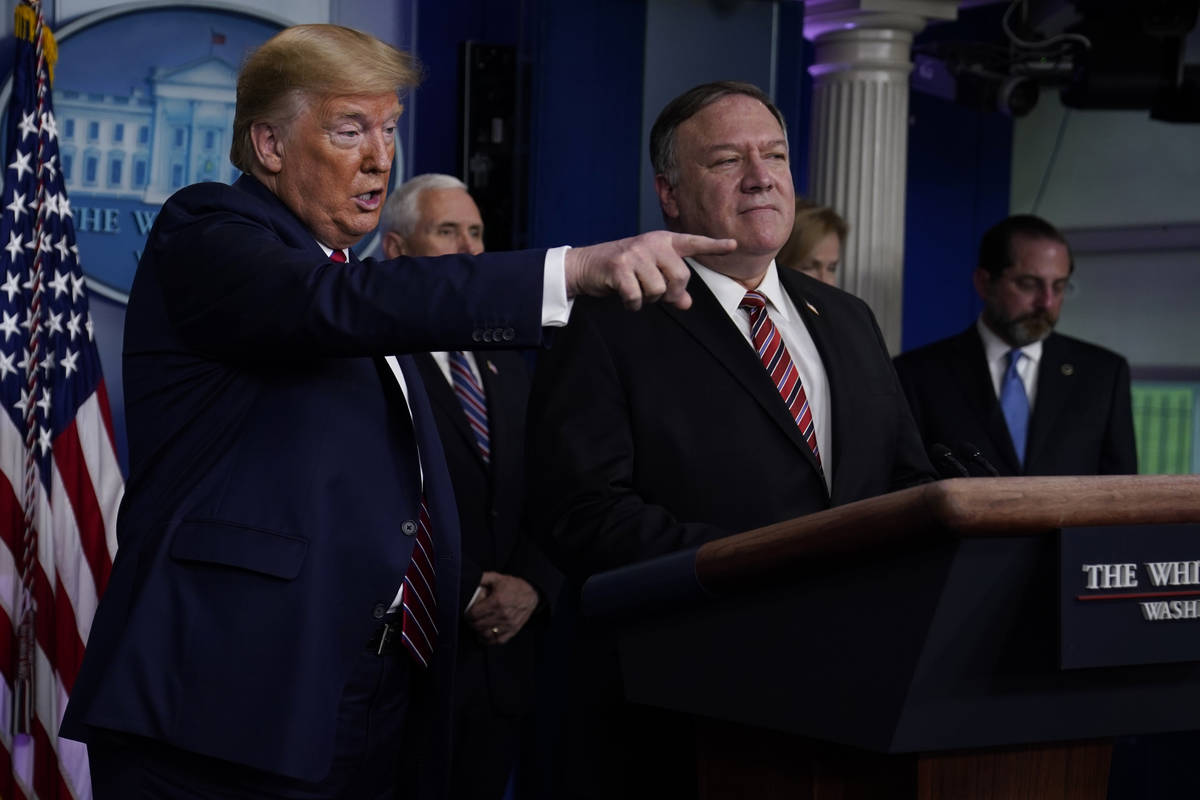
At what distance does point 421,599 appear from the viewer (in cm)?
164

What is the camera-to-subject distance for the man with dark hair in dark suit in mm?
2665

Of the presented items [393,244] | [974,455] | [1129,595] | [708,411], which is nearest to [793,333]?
[708,411]

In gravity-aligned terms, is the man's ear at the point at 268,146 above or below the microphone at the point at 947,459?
above

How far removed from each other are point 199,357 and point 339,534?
0.24 m

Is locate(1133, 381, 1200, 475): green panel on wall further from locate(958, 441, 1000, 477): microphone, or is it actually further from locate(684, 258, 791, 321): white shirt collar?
locate(958, 441, 1000, 477): microphone

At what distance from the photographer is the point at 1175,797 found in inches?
149

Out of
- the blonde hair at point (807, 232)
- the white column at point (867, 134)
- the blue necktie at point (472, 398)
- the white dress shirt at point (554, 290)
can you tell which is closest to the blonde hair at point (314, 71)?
the white dress shirt at point (554, 290)

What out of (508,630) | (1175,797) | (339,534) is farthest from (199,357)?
(1175,797)

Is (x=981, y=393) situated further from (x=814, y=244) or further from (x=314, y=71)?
(x=314, y=71)

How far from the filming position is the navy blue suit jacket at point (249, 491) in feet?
4.39

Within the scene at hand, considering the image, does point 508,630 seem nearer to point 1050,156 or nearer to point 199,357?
point 199,357

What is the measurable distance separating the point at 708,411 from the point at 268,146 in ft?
2.14

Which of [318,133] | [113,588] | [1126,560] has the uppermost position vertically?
[318,133]

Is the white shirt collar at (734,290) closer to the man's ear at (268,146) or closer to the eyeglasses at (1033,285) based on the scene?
the man's ear at (268,146)
